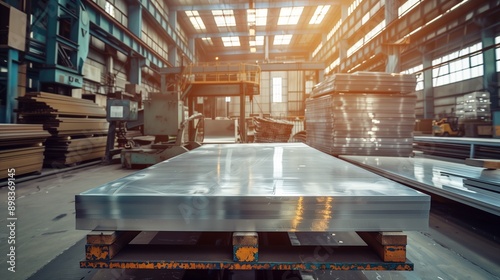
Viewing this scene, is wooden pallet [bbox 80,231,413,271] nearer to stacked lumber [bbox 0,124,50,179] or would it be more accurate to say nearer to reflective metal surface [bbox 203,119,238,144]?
stacked lumber [bbox 0,124,50,179]

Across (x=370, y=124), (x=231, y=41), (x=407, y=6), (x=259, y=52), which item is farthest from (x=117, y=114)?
(x=259, y=52)

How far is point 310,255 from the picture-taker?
1.20 m

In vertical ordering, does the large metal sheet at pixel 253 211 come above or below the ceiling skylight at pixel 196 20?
below

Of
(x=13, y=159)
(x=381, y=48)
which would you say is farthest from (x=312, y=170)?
(x=381, y=48)

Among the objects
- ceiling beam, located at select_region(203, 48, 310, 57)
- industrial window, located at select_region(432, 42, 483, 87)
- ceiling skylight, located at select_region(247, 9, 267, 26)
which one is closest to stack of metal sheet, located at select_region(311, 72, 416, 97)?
industrial window, located at select_region(432, 42, 483, 87)

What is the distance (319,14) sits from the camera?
1864 cm

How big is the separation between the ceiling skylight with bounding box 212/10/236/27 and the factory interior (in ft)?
15.8

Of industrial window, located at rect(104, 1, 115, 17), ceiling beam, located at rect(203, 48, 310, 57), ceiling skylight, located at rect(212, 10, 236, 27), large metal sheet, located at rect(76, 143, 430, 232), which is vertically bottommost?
large metal sheet, located at rect(76, 143, 430, 232)

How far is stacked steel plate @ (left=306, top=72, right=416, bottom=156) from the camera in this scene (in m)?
4.20

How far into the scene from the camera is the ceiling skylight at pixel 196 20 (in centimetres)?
1785

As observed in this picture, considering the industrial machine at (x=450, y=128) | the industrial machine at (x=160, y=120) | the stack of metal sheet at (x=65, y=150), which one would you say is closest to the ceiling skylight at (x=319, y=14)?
the industrial machine at (x=450, y=128)

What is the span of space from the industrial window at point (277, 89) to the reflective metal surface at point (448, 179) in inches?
777

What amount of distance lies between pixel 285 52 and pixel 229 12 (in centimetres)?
912

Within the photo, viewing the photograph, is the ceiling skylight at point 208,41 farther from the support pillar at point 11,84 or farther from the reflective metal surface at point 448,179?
the reflective metal surface at point 448,179
